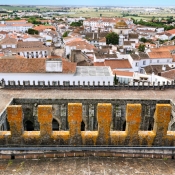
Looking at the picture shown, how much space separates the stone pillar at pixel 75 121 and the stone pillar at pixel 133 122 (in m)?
2.33

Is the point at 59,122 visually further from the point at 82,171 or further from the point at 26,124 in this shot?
the point at 82,171

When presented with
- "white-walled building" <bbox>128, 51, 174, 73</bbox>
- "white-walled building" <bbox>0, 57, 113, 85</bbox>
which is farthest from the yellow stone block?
"white-walled building" <bbox>128, 51, 174, 73</bbox>

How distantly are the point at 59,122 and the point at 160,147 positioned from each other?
16393mm

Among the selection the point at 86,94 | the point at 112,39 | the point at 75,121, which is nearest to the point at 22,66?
the point at 86,94

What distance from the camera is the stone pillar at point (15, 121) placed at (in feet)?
39.9

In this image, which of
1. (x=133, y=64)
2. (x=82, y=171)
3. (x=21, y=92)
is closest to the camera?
(x=82, y=171)

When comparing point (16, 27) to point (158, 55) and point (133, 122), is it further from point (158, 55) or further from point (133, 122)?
point (133, 122)

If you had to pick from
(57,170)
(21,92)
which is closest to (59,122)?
(21,92)

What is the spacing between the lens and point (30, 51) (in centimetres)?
9319

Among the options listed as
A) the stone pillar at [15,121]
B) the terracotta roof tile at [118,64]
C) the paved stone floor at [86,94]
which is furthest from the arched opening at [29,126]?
the terracotta roof tile at [118,64]

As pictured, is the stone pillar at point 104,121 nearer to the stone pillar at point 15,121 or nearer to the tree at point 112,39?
the stone pillar at point 15,121

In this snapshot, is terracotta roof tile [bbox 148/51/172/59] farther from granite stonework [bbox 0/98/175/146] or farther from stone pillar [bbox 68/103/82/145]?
stone pillar [bbox 68/103/82/145]

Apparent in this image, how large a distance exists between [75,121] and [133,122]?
281 centimetres

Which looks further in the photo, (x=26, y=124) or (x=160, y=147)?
(x=26, y=124)
